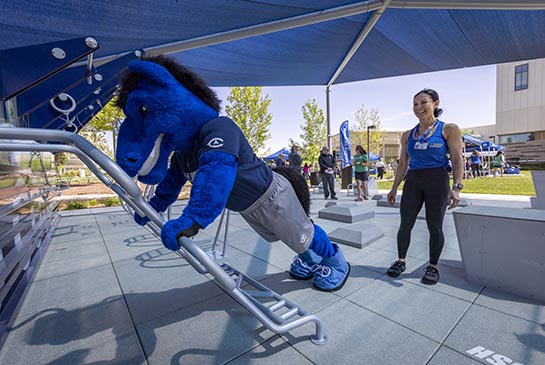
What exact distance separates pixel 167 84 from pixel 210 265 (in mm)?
888

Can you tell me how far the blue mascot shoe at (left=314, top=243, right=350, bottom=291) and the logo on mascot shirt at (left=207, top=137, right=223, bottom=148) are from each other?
1.34 metres

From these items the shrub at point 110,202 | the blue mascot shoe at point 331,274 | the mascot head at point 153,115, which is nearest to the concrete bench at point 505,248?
the blue mascot shoe at point 331,274

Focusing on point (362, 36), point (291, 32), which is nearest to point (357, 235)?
point (291, 32)

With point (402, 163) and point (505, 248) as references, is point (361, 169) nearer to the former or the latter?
point (402, 163)

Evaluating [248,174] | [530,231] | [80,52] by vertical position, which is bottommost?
[530,231]

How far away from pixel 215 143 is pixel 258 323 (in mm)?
1217

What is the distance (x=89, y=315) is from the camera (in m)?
1.85

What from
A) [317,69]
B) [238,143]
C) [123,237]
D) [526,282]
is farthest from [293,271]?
[317,69]

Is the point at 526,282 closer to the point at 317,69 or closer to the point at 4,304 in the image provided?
the point at 4,304

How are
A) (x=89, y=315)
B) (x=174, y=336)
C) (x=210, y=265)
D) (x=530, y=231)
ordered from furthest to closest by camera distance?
(x=89, y=315)
(x=530, y=231)
(x=174, y=336)
(x=210, y=265)

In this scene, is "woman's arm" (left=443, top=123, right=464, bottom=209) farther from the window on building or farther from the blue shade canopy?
the window on building

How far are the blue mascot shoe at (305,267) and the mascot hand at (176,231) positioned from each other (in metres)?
1.27

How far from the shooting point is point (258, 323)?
1.66 metres

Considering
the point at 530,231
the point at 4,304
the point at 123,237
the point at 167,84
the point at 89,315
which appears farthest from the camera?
the point at 123,237
